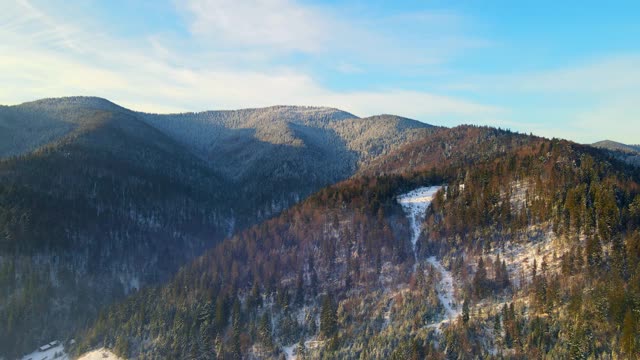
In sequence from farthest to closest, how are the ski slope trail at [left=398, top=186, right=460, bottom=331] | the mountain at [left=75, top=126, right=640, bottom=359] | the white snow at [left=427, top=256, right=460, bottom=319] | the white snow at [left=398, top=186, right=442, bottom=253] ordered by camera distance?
the white snow at [left=398, top=186, right=442, bottom=253]
the ski slope trail at [left=398, top=186, right=460, bottom=331]
the white snow at [left=427, top=256, right=460, bottom=319]
the mountain at [left=75, top=126, right=640, bottom=359]

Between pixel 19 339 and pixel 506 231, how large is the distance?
483ft

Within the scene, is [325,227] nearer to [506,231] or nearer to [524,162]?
[506,231]

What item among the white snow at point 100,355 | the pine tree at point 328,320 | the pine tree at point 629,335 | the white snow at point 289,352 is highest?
the pine tree at point 629,335

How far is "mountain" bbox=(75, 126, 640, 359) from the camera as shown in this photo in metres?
94.6

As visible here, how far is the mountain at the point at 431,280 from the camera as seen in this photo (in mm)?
94562

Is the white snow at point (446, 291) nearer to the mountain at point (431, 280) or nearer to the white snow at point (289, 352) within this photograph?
the mountain at point (431, 280)

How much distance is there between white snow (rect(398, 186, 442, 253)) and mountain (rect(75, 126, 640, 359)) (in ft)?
2.29

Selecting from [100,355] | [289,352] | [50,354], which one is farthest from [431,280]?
[50,354]

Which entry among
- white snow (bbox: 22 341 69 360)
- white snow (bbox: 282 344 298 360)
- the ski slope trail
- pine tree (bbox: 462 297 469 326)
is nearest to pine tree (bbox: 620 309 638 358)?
pine tree (bbox: 462 297 469 326)

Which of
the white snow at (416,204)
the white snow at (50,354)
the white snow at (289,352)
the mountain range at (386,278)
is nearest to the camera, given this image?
the mountain range at (386,278)

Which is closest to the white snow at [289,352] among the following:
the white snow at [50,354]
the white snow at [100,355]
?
the white snow at [100,355]

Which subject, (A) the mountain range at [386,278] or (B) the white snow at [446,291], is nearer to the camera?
(A) the mountain range at [386,278]

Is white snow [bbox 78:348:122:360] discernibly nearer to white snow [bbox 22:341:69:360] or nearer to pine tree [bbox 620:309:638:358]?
white snow [bbox 22:341:69:360]

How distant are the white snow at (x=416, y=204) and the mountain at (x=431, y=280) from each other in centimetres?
70
